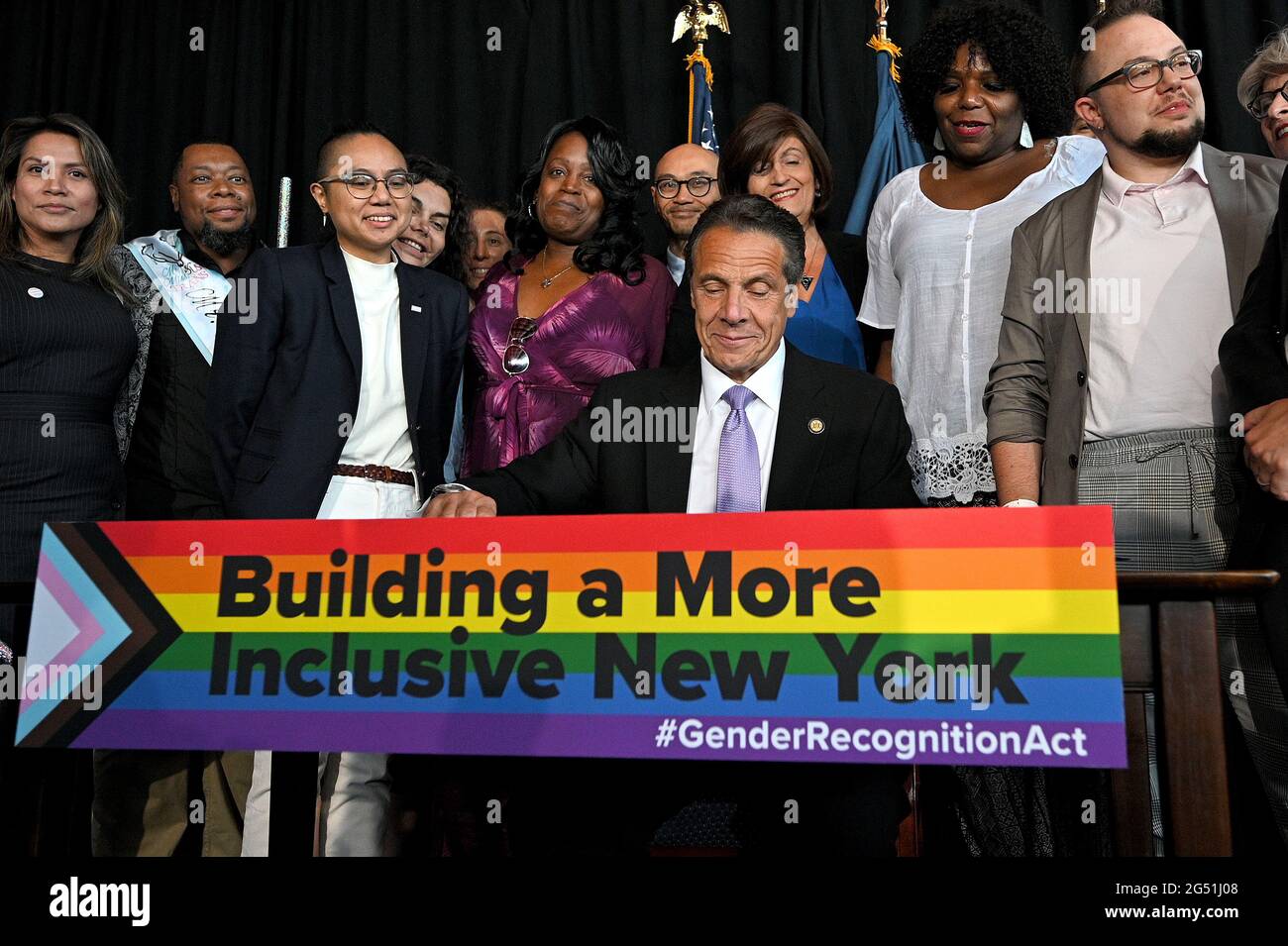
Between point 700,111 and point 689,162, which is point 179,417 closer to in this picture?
point 689,162

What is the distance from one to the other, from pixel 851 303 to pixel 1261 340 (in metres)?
1.15

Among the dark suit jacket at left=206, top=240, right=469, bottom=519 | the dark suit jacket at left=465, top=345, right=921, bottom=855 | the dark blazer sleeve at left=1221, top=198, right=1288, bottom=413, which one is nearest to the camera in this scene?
the dark suit jacket at left=465, top=345, right=921, bottom=855

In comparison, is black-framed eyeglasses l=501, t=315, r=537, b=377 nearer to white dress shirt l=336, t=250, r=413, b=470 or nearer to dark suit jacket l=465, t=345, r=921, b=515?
white dress shirt l=336, t=250, r=413, b=470

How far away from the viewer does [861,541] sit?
1.81 meters

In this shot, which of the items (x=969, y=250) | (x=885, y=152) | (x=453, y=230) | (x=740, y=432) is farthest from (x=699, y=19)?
(x=740, y=432)

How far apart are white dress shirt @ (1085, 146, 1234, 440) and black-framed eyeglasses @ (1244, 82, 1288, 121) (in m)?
0.14

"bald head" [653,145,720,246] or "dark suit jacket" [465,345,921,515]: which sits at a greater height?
"bald head" [653,145,720,246]

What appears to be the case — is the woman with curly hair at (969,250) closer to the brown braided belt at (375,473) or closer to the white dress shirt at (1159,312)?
the white dress shirt at (1159,312)

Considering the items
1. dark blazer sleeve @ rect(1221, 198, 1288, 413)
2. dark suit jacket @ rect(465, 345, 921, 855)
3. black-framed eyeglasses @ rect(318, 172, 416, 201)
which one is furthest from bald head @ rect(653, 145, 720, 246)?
dark blazer sleeve @ rect(1221, 198, 1288, 413)

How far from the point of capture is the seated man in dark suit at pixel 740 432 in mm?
2295

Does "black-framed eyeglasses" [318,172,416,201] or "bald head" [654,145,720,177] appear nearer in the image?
"black-framed eyeglasses" [318,172,416,201]

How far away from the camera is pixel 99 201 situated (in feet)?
10.5

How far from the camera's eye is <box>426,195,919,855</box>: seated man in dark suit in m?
2.29
